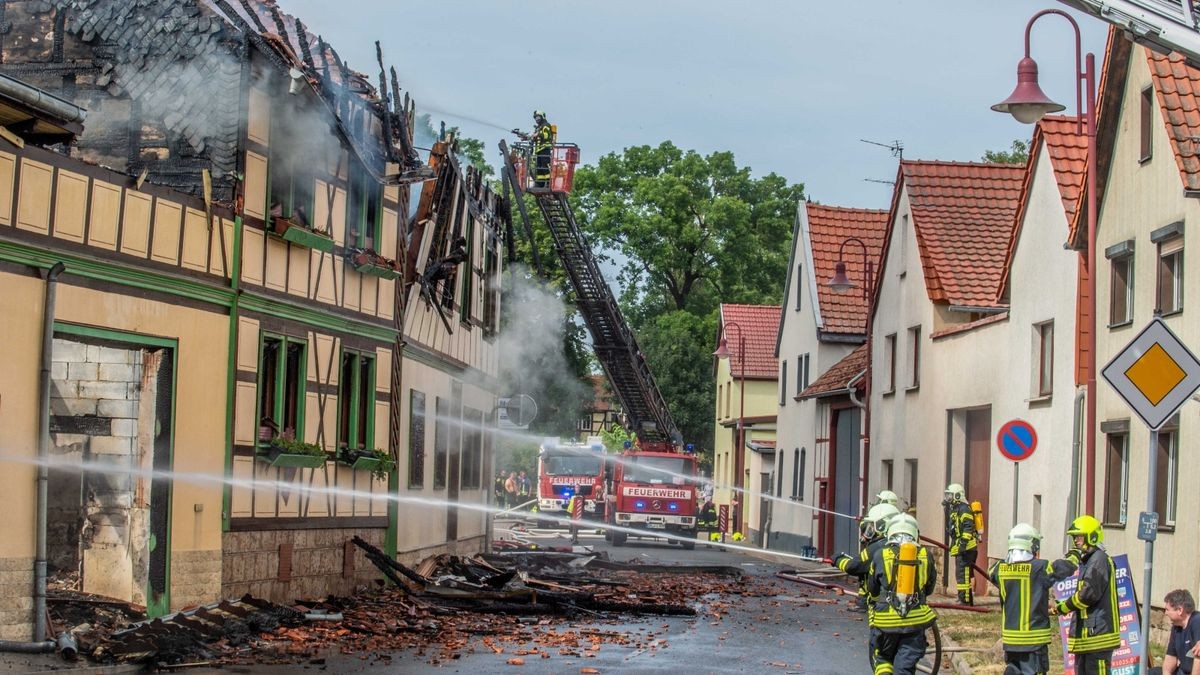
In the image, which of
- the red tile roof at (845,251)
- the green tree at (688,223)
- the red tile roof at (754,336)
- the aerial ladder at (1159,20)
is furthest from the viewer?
the green tree at (688,223)

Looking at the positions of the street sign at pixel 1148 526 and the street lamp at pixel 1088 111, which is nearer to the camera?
the street sign at pixel 1148 526

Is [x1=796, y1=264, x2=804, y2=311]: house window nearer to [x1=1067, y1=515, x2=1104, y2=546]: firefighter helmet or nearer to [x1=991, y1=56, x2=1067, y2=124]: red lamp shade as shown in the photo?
[x1=991, y1=56, x2=1067, y2=124]: red lamp shade

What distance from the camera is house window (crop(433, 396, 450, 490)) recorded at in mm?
27422

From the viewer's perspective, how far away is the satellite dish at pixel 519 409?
32.8m

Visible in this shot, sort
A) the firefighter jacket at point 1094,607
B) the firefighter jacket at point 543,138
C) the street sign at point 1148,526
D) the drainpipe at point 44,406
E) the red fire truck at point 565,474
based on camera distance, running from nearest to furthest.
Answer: the street sign at point 1148,526, the firefighter jacket at point 1094,607, the drainpipe at point 44,406, the firefighter jacket at point 543,138, the red fire truck at point 565,474

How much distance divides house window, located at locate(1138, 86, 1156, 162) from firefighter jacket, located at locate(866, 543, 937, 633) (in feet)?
32.5

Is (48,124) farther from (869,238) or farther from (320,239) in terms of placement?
(869,238)

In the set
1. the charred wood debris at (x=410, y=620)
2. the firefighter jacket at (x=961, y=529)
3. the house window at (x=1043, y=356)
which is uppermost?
the house window at (x=1043, y=356)

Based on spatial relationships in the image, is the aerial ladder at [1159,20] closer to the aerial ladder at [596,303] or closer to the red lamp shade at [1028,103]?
the red lamp shade at [1028,103]

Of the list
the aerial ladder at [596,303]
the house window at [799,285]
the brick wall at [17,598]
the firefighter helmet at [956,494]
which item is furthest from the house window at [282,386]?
the house window at [799,285]

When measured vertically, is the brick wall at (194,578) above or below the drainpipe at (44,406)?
below

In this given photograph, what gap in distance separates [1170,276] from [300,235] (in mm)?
10177

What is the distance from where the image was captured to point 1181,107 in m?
20.2

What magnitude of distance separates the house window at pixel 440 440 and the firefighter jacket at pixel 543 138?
13882mm
